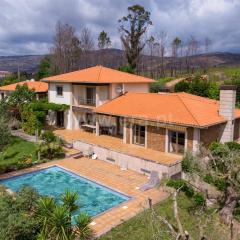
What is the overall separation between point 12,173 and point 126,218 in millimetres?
14028

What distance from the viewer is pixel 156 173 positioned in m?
26.3

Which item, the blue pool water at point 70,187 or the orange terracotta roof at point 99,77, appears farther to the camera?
the orange terracotta roof at point 99,77

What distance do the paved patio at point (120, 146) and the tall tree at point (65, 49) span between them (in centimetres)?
4755

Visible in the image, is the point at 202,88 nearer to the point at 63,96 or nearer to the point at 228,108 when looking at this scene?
the point at 228,108

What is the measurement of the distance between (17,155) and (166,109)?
58.4 ft

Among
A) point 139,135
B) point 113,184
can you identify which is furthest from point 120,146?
point 113,184

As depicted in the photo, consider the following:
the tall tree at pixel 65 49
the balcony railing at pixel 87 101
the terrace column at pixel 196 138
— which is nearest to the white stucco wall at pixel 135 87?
the balcony railing at pixel 87 101

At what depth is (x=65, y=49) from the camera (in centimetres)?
8719

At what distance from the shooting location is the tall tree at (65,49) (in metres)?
84.7

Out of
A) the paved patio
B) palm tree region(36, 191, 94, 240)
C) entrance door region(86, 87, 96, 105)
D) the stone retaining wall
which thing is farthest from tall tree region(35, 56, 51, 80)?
palm tree region(36, 191, 94, 240)

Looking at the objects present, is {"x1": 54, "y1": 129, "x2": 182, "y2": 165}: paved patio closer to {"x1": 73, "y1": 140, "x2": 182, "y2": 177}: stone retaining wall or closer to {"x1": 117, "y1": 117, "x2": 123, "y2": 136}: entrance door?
{"x1": 73, "y1": 140, "x2": 182, "y2": 177}: stone retaining wall

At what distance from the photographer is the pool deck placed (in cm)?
1991

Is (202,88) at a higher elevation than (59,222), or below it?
higher

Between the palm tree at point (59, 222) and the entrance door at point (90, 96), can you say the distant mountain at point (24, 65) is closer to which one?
the entrance door at point (90, 96)
